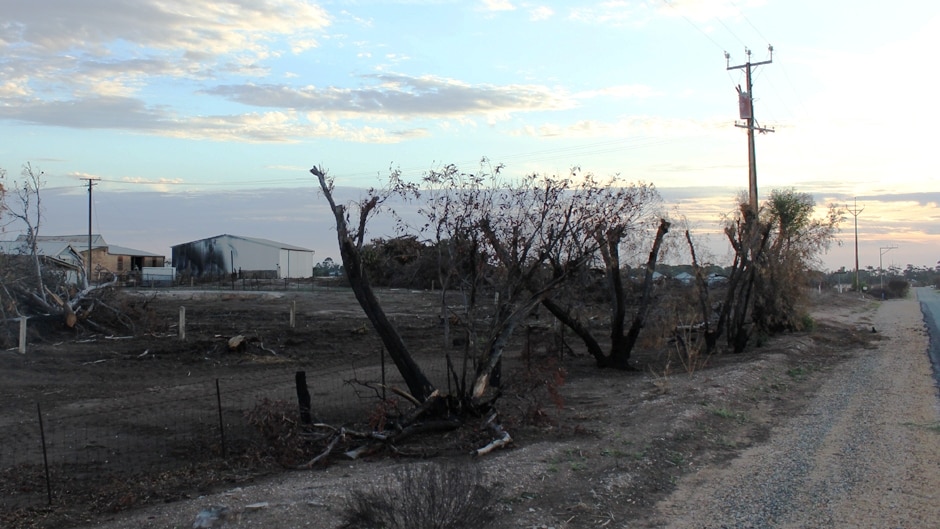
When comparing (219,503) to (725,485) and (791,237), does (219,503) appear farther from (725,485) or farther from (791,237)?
(791,237)

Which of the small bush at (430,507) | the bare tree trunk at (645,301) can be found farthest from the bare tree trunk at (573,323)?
the small bush at (430,507)

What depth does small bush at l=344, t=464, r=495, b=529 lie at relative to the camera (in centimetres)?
525

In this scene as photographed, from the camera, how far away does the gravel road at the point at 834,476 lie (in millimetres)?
7203

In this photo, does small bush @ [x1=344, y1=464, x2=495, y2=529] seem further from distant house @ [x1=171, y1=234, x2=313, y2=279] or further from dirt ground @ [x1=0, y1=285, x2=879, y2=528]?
distant house @ [x1=171, y1=234, x2=313, y2=279]

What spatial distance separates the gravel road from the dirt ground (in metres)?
0.41

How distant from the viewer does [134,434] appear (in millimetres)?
11484

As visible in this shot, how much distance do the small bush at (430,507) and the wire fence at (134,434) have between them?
12.0 feet

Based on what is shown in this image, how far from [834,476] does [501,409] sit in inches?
190

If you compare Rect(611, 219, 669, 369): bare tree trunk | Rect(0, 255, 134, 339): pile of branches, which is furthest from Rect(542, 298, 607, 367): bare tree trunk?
Rect(0, 255, 134, 339): pile of branches

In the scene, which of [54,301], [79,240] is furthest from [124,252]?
[54,301]

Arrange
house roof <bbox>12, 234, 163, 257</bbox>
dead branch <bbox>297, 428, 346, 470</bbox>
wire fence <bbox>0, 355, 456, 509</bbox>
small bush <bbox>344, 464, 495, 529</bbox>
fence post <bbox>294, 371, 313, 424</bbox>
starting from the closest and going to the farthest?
small bush <bbox>344, 464, 495, 529</bbox>
wire fence <bbox>0, 355, 456, 509</bbox>
dead branch <bbox>297, 428, 346, 470</bbox>
fence post <bbox>294, 371, 313, 424</bbox>
house roof <bbox>12, 234, 163, 257</bbox>

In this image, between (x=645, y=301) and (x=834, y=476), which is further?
(x=645, y=301)

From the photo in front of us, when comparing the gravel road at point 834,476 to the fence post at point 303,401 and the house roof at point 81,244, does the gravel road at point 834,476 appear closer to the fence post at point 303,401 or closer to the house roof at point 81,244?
the fence post at point 303,401

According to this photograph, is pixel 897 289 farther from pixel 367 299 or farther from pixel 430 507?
pixel 430 507
